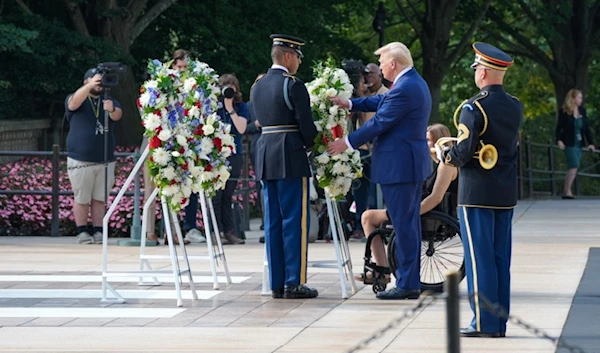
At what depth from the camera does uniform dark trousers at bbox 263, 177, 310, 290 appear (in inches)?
445

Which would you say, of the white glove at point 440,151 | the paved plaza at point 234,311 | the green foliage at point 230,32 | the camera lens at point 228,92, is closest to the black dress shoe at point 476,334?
the paved plaza at point 234,311

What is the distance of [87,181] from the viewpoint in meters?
16.4

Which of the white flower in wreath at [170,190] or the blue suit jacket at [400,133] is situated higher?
the blue suit jacket at [400,133]

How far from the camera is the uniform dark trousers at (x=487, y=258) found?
9.24m

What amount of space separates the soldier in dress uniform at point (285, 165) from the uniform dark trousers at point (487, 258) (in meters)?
2.17

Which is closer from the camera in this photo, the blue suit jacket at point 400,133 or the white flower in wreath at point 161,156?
the blue suit jacket at point 400,133

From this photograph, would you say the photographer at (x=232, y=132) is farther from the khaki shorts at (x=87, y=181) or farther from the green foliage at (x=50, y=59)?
the green foliage at (x=50, y=59)

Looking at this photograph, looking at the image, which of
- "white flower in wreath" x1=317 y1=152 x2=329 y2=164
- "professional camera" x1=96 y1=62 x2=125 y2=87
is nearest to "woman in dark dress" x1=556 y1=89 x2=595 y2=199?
"professional camera" x1=96 y1=62 x2=125 y2=87

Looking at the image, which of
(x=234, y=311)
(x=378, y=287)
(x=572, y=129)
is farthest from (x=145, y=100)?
(x=572, y=129)

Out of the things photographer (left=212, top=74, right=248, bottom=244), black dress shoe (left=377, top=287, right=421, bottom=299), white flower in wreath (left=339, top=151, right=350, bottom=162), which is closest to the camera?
black dress shoe (left=377, top=287, right=421, bottom=299)

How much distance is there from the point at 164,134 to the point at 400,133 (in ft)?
5.92

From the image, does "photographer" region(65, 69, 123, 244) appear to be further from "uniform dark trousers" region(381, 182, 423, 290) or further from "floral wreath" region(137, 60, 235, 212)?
"uniform dark trousers" region(381, 182, 423, 290)

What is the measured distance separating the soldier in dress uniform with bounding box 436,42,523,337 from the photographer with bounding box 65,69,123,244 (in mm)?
7576

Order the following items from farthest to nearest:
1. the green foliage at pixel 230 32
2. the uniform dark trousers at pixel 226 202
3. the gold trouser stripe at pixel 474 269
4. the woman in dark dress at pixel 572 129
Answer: the green foliage at pixel 230 32, the woman in dark dress at pixel 572 129, the uniform dark trousers at pixel 226 202, the gold trouser stripe at pixel 474 269
